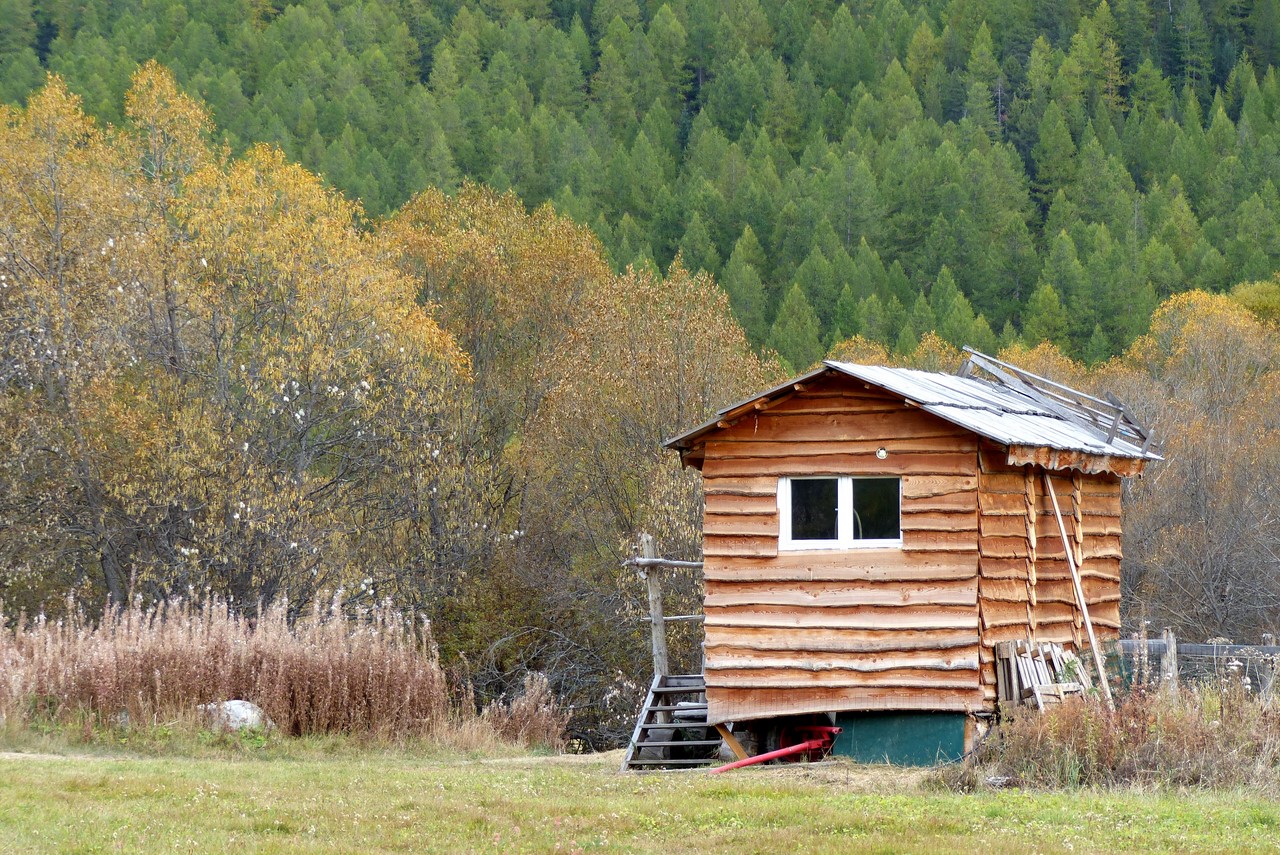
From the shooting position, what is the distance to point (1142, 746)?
13.1 metres

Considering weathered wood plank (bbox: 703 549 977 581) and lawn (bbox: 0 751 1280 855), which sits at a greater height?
weathered wood plank (bbox: 703 549 977 581)

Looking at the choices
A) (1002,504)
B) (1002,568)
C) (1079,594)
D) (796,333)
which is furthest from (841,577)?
(796,333)

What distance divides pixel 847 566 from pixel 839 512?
65 centimetres

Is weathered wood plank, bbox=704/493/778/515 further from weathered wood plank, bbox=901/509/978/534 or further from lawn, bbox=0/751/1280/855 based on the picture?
lawn, bbox=0/751/1280/855

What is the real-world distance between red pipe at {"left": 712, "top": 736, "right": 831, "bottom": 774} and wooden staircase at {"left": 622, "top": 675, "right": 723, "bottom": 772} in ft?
3.12

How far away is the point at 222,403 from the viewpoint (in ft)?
91.6

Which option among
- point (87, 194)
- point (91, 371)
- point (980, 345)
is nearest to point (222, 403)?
point (91, 371)

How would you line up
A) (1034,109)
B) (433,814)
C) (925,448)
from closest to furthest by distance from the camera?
(433,814)
(925,448)
(1034,109)

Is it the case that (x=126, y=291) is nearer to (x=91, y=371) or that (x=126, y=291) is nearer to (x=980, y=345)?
(x=91, y=371)

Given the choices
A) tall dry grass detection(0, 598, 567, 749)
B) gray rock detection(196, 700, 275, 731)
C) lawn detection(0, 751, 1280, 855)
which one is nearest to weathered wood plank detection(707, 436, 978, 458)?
lawn detection(0, 751, 1280, 855)

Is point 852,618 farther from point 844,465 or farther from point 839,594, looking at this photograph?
Answer: point 844,465

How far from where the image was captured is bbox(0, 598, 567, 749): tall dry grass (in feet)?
56.2

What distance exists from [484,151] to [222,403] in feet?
192

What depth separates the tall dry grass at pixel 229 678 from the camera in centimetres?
1712
